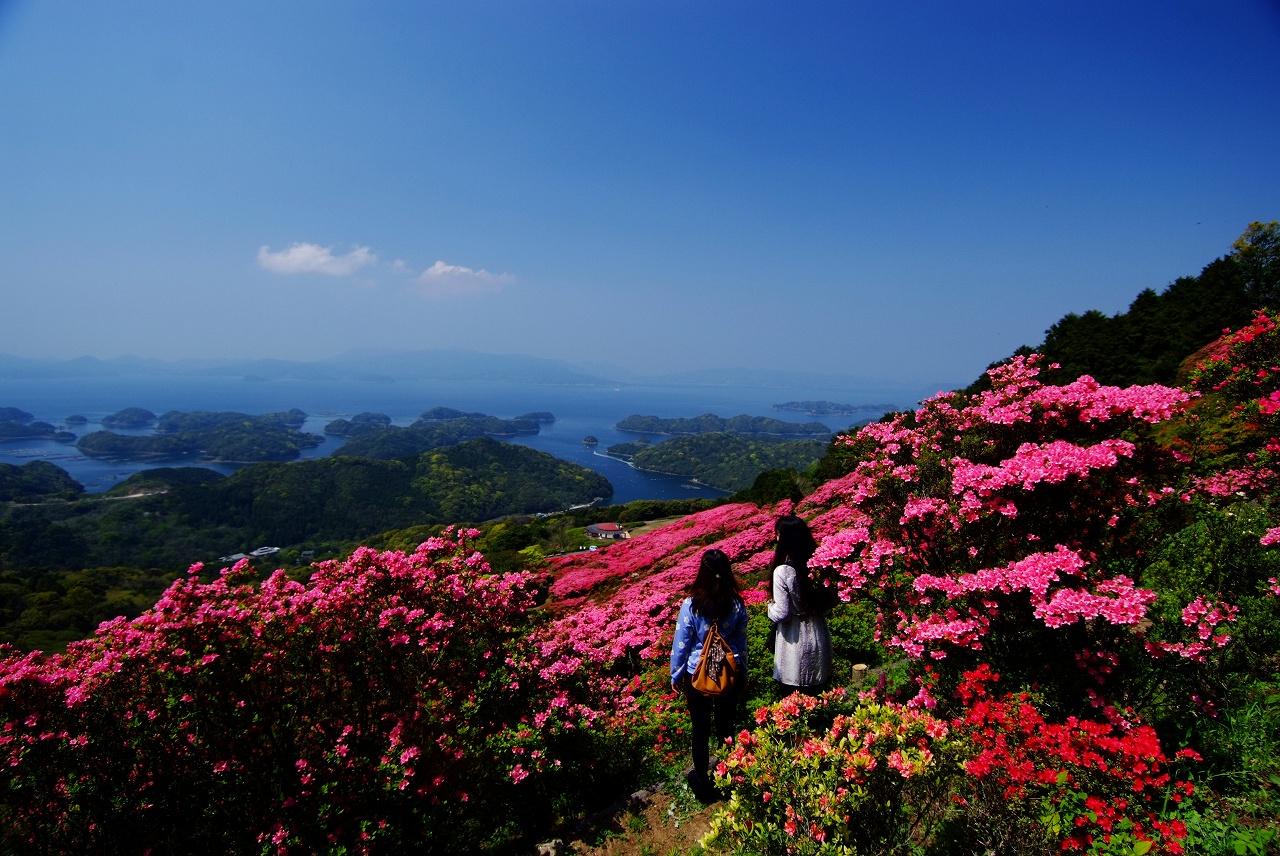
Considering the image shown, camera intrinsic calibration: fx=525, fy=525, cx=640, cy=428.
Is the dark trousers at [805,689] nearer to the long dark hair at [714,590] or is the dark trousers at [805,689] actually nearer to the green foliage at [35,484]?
the long dark hair at [714,590]

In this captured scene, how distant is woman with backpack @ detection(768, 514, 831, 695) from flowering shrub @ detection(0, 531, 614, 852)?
2397 millimetres

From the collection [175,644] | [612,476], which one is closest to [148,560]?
[612,476]

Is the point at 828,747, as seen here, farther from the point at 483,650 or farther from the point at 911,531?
the point at 483,650

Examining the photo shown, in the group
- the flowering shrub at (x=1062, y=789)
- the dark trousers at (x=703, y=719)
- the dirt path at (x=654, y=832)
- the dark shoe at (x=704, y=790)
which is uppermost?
the flowering shrub at (x=1062, y=789)

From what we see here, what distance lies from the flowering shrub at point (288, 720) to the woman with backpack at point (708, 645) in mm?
1577

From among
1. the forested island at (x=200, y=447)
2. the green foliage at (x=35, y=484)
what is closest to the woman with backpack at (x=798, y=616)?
the green foliage at (x=35, y=484)

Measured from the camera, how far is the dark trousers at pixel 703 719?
14.3 ft

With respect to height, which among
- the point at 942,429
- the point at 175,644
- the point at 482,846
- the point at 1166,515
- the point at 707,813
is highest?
the point at 942,429

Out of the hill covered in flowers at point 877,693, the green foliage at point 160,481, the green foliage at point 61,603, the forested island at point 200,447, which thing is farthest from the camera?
the forested island at point 200,447

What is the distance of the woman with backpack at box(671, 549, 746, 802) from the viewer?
14.0ft

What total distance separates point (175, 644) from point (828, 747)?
5261mm

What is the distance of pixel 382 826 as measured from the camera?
4000 millimetres

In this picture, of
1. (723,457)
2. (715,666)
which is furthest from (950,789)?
(723,457)

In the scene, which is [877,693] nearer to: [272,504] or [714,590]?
[714,590]
